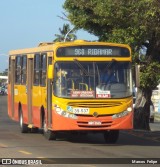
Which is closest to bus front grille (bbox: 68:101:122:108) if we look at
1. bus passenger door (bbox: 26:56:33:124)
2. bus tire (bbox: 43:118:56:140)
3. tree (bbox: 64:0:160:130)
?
bus tire (bbox: 43:118:56:140)

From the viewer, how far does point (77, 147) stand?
57.2 feet

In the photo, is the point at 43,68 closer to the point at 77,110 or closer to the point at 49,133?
the point at 49,133

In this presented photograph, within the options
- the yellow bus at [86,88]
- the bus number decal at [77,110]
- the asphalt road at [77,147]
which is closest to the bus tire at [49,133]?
the yellow bus at [86,88]

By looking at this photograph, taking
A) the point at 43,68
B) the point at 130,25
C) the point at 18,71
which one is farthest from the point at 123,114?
the point at 18,71

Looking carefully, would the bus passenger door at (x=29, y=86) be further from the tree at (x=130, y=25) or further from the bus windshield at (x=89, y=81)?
Answer: the tree at (x=130, y=25)

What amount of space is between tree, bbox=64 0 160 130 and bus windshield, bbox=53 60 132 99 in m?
2.08

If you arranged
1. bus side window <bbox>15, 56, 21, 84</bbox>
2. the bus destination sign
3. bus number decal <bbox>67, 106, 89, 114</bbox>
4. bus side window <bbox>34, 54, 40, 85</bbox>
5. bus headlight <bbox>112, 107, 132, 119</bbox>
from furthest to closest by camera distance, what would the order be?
bus side window <bbox>15, 56, 21, 84</bbox> → bus side window <bbox>34, 54, 40, 85</bbox> → the bus destination sign → bus headlight <bbox>112, 107, 132, 119</bbox> → bus number decal <bbox>67, 106, 89, 114</bbox>

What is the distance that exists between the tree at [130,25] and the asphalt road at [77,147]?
11.2 ft

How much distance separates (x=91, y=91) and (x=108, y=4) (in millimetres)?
4636

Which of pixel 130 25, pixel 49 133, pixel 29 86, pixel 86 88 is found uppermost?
pixel 130 25

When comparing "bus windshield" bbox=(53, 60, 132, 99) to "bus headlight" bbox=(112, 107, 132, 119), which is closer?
"bus windshield" bbox=(53, 60, 132, 99)

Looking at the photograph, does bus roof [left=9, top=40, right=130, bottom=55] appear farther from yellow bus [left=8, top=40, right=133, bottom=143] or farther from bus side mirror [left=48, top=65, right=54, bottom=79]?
bus side mirror [left=48, top=65, right=54, bottom=79]

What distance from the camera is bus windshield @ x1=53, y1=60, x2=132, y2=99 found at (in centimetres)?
1798

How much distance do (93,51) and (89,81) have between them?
1.00m
